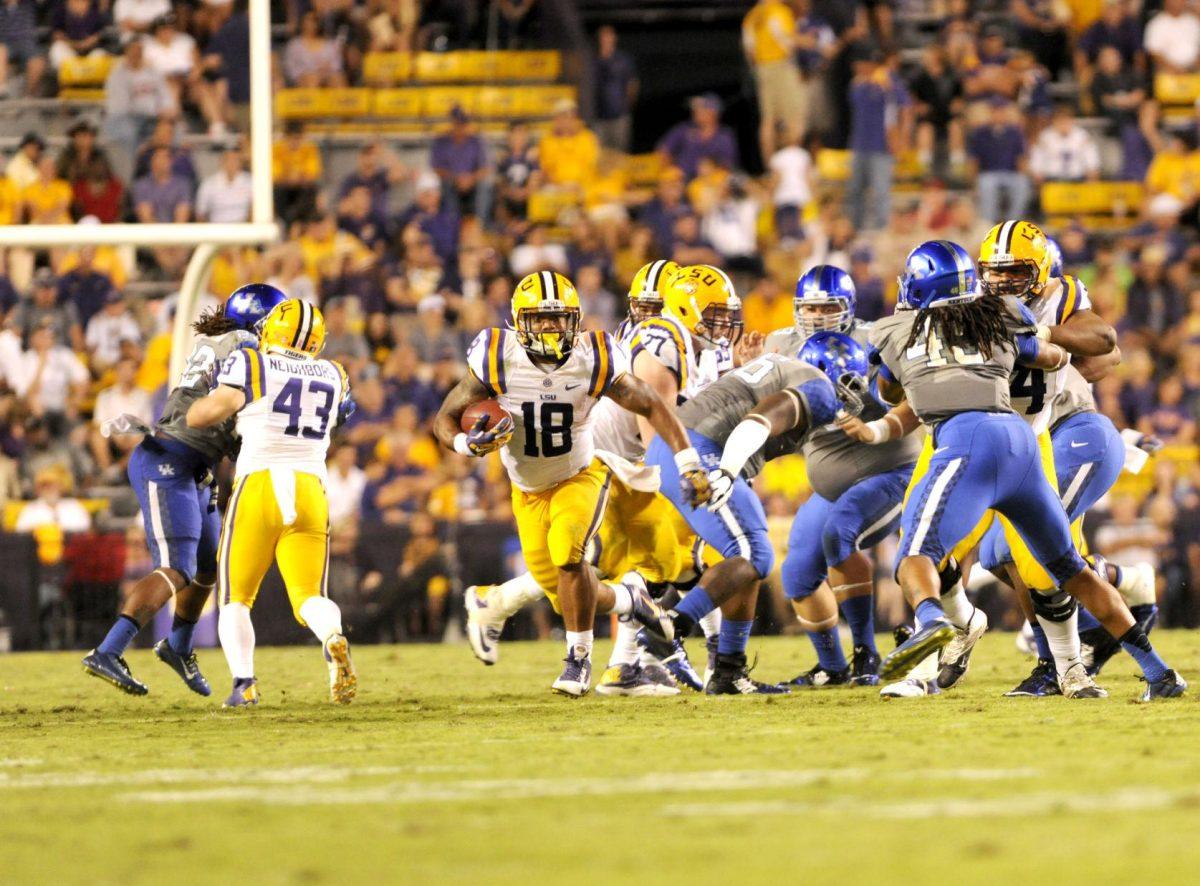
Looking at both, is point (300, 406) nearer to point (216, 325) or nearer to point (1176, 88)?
point (216, 325)

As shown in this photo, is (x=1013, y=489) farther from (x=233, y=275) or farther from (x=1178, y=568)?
(x=233, y=275)

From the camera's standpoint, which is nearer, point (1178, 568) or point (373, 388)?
point (1178, 568)

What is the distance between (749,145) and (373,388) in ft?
18.0

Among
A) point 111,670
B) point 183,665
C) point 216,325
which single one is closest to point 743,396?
point 216,325

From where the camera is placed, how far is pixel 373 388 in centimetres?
1498

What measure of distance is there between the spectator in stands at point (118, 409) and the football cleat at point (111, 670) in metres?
5.86

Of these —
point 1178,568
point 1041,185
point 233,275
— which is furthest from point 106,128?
point 1041,185

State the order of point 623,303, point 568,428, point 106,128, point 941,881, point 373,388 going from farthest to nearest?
point 623,303, point 373,388, point 106,128, point 568,428, point 941,881

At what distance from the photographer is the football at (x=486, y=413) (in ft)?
25.9

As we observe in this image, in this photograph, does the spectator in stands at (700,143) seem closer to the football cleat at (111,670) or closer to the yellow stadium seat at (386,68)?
the yellow stadium seat at (386,68)

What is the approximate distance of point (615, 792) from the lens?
4.89 meters

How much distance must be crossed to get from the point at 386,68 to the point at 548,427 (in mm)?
10392

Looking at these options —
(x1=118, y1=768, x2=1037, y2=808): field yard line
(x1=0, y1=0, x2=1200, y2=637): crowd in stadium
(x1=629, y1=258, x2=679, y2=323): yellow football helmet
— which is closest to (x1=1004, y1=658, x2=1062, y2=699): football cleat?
(x1=629, y1=258, x2=679, y2=323): yellow football helmet

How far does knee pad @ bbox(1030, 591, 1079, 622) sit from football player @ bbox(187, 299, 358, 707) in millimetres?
2730
